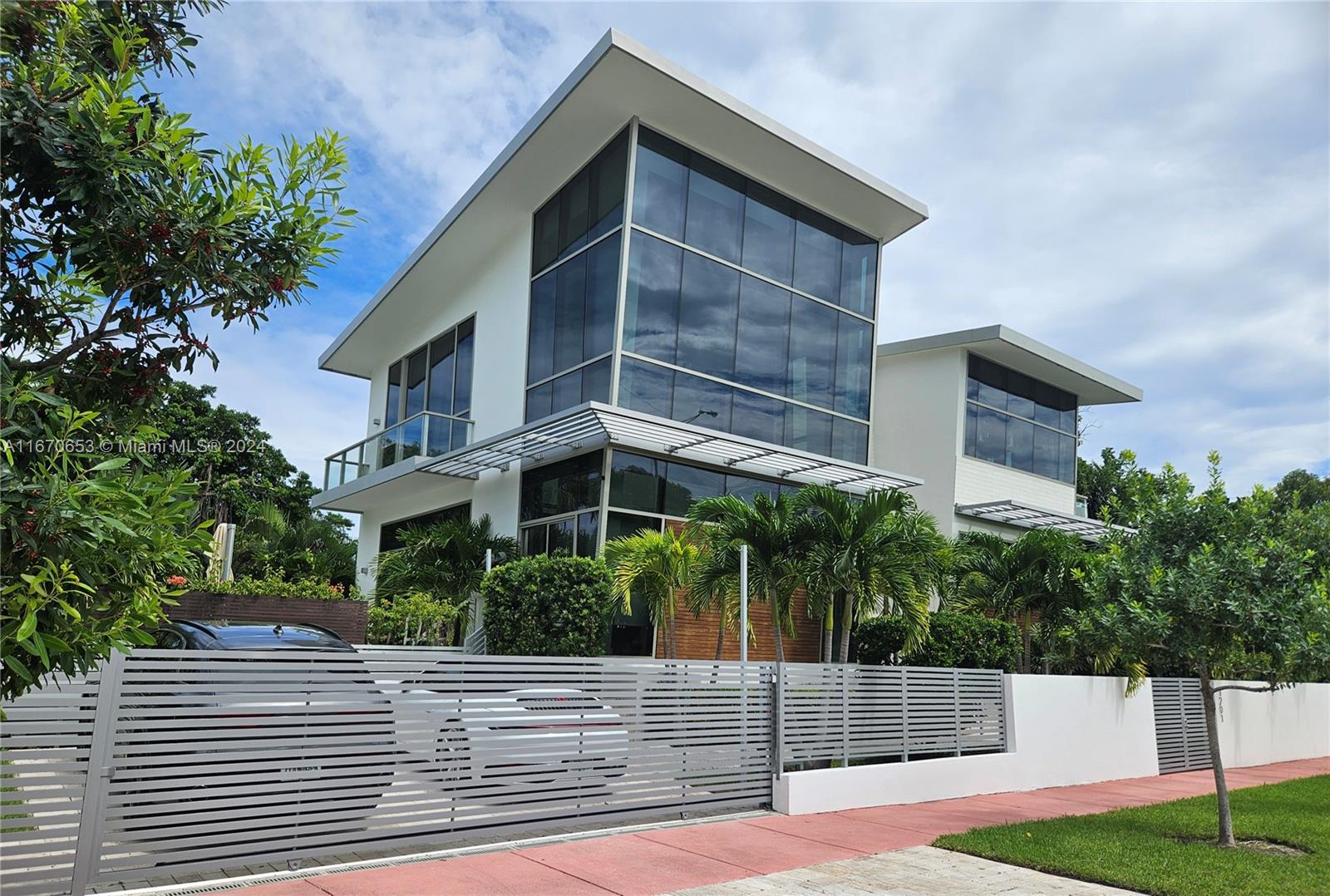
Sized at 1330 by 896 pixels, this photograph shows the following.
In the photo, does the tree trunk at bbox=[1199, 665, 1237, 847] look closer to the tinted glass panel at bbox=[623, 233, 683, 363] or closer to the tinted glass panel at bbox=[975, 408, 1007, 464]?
the tinted glass panel at bbox=[623, 233, 683, 363]

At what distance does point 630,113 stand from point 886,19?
26.8 ft

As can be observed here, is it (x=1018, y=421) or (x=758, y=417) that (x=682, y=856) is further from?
(x=1018, y=421)

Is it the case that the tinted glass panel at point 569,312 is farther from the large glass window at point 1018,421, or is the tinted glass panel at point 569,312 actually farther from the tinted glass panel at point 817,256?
the large glass window at point 1018,421

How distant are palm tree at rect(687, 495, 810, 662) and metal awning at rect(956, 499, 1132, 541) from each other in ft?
35.5

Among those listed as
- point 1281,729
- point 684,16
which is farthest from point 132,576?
point 1281,729

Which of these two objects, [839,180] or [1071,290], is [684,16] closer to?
[839,180]

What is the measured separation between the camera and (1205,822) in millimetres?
10219

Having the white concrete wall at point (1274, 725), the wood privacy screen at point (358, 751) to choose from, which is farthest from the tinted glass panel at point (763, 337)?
the white concrete wall at point (1274, 725)

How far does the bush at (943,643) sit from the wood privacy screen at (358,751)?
3.46 meters

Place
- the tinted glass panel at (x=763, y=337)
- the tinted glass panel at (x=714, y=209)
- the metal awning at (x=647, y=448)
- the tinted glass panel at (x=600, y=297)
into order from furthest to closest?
the tinted glass panel at (x=763, y=337), the tinted glass panel at (x=714, y=209), the tinted glass panel at (x=600, y=297), the metal awning at (x=647, y=448)

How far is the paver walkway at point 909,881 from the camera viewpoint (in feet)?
22.4

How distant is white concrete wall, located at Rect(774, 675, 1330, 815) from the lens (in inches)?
412

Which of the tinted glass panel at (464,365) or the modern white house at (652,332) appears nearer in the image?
the modern white house at (652,332)

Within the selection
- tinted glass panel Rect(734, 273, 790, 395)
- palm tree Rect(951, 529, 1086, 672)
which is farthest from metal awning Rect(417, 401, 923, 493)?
palm tree Rect(951, 529, 1086, 672)
